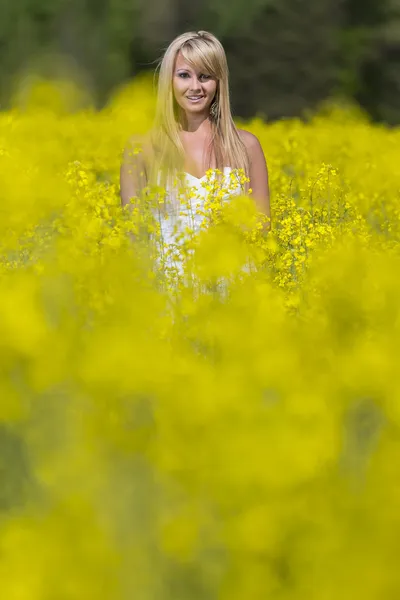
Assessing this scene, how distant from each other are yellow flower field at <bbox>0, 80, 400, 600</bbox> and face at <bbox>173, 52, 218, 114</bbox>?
5.96 ft

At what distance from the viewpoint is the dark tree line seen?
2162 cm

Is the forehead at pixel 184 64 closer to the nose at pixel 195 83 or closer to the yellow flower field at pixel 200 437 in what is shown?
the nose at pixel 195 83

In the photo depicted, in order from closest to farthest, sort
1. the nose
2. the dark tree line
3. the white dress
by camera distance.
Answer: the white dress, the nose, the dark tree line

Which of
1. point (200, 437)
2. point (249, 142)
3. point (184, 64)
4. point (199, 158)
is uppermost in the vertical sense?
point (184, 64)

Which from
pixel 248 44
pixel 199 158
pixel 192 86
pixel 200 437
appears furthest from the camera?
pixel 248 44

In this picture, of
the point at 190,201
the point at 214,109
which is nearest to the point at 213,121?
the point at 214,109

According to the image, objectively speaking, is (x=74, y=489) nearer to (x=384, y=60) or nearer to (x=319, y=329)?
(x=319, y=329)

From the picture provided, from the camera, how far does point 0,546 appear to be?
1433 millimetres

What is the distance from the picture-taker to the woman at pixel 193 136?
4.54 m

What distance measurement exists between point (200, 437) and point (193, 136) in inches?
126

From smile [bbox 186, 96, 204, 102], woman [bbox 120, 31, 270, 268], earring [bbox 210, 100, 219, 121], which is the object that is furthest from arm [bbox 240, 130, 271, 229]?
smile [bbox 186, 96, 204, 102]

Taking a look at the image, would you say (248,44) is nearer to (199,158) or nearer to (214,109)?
(214,109)

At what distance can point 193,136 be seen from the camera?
15.5ft

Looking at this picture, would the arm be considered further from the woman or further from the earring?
the earring
